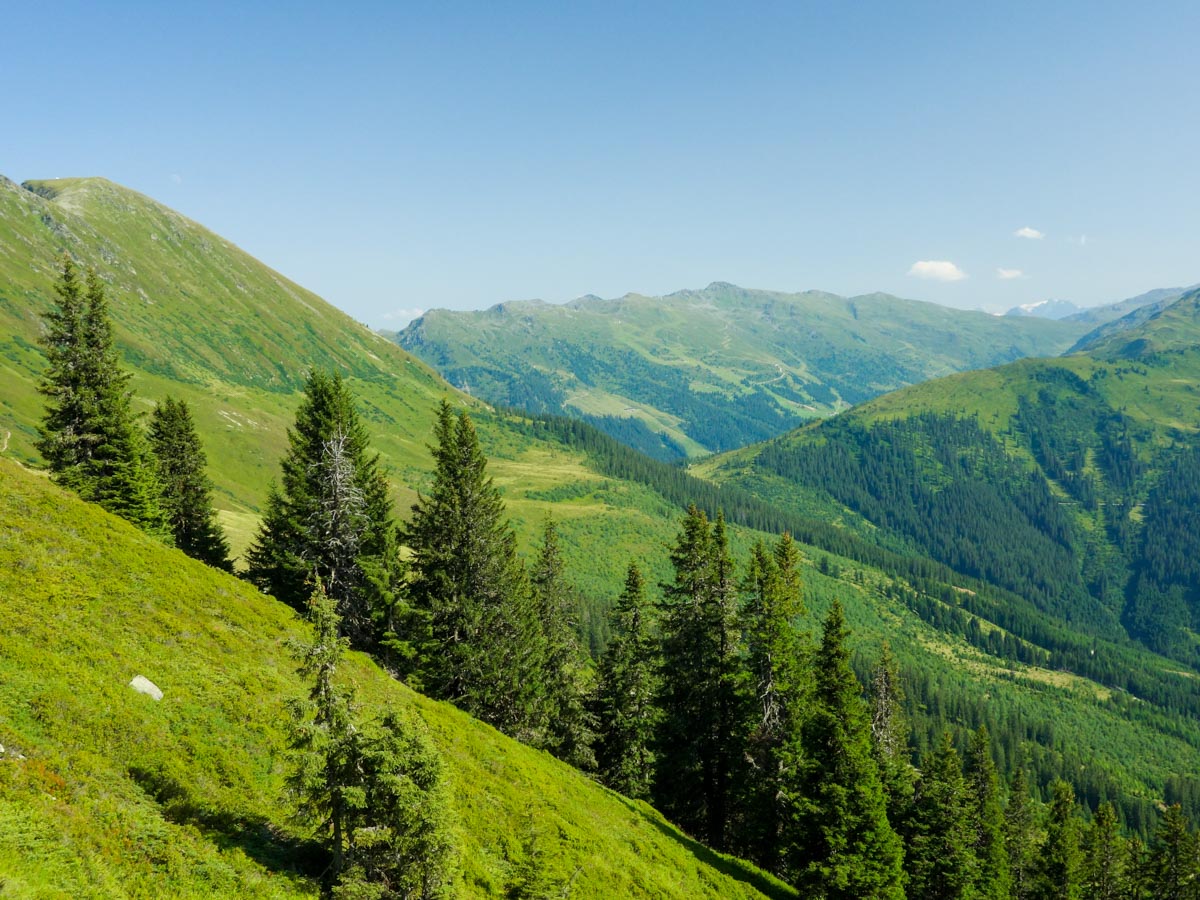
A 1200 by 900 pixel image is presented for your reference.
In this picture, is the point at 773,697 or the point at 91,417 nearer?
the point at 773,697

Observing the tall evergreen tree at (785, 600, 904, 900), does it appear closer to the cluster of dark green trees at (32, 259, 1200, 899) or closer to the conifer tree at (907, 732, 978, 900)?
the cluster of dark green trees at (32, 259, 1200, 899)

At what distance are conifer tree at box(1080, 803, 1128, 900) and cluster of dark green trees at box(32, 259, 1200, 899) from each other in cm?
1920

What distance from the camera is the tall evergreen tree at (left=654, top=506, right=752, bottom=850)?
34438mm

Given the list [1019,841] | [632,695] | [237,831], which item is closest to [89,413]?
[237,831]

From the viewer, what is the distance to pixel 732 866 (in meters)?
33.0

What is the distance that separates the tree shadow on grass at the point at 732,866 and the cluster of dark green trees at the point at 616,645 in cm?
147

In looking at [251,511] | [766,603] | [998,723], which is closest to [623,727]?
[766,603]

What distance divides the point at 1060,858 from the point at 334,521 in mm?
67933

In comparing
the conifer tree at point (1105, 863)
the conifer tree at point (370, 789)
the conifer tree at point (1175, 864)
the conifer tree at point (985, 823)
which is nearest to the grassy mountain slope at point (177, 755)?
the conifer tree at point (370, 789)

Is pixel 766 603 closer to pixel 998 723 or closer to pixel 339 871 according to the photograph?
pixel 339 871

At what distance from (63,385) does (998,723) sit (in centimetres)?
20466

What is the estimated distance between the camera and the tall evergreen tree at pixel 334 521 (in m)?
34.8

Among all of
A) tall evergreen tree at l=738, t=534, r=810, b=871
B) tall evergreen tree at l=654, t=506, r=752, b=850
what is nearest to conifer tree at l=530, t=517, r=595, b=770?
tall evergreen tree at l=654, t=506, r=752, b=850

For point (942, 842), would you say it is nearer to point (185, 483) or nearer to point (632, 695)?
point (632, 695)
